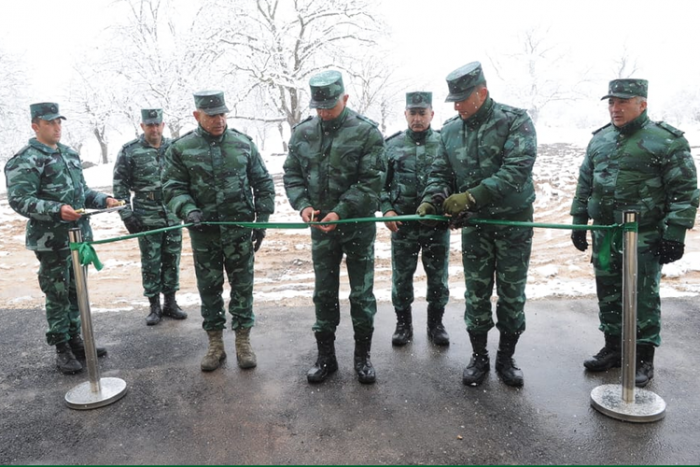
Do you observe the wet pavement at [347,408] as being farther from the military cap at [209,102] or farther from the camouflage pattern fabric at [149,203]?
the military cap at [209,102]

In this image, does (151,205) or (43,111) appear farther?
(151,205)

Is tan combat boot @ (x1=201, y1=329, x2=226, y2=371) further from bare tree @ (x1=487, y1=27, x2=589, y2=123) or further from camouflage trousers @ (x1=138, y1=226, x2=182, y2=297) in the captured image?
bare tree @ (x1=487, y1=27, x2=589, y2=123)

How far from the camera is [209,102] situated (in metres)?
3.88

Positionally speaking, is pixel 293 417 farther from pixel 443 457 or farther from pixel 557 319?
pixel 557 319

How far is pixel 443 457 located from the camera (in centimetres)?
278

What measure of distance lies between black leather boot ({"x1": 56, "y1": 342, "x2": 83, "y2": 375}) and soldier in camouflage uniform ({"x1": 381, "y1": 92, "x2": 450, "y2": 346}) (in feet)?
8.41

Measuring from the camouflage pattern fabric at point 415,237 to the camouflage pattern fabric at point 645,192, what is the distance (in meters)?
1.26

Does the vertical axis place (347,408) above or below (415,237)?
below

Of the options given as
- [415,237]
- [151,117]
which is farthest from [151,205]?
[415,237]

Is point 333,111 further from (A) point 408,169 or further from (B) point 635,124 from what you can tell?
(B) point 635,124

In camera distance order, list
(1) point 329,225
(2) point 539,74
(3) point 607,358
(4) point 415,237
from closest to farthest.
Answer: (1) point 329,225 < (3) point 607,358 < (4) point 415,237 < (2) point 539,74

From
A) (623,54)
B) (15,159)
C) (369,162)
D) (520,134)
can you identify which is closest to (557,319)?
(520,134)

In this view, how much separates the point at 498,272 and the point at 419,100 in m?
1.73

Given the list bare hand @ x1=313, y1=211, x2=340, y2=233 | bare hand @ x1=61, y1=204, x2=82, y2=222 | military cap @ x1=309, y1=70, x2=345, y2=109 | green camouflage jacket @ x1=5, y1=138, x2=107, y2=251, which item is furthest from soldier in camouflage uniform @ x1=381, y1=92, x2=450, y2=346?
green camouflage jacket @ x1=5, y1=138, x2=107, y2=251
